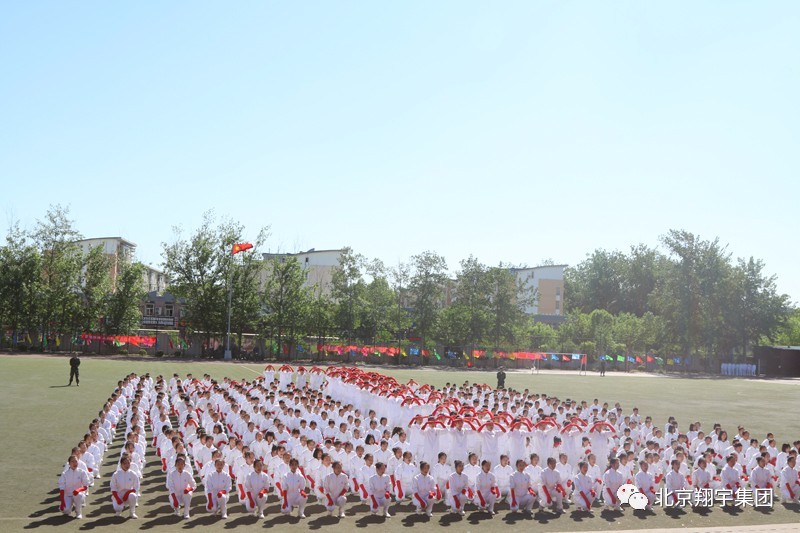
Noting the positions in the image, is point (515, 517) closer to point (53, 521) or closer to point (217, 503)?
point (217, 503)

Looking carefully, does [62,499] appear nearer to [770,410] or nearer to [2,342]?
[770,410]

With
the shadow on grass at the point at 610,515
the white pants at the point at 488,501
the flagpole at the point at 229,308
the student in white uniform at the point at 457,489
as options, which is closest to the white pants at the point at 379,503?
the student in white uniform at the point at 457,489

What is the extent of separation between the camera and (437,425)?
16375mm

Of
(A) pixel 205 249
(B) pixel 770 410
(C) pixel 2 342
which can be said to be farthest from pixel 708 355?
(C) pixel 2 342

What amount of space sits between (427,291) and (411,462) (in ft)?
196

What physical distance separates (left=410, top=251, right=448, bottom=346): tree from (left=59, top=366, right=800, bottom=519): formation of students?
51.8 metres

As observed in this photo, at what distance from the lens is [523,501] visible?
14117 millimetres

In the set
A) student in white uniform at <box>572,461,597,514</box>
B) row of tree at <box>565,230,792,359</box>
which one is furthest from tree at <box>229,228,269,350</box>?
student in white uniform at <box>572,461,597,514</box>

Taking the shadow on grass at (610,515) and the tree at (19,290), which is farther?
the tree at (19,290)

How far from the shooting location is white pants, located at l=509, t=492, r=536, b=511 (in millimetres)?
14047

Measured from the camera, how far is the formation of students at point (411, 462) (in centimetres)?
1321

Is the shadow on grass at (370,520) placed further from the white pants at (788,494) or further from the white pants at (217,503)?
the white pants at (788,494)

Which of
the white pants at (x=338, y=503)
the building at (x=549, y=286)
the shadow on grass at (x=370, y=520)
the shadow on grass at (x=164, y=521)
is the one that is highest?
the building at (x=549, y=286)

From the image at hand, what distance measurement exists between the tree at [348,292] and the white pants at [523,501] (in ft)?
175
